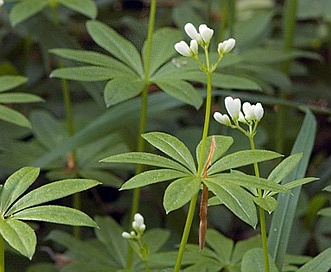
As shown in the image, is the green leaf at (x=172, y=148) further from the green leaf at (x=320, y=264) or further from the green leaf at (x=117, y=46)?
the green leaf at (x=117, y=46)

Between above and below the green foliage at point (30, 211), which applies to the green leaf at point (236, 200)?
above

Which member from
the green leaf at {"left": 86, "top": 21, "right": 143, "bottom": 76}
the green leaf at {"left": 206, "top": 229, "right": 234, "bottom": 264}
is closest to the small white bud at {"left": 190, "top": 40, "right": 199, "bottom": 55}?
the green leaf at {"left": 86, "top": 21, "right": 143, "bottom": 76}

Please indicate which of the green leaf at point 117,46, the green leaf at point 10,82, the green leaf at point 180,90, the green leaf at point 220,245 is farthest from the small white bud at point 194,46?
the green leaf at point 10,82

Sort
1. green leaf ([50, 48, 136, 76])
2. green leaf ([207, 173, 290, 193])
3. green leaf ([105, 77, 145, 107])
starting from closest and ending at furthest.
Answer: green leaf ([207, 173, 290, 193]), green leaf ([105, 77, 145, 107]), green leaf ([50, 48, 136, 76])

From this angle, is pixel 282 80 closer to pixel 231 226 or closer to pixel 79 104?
pixel 231 226

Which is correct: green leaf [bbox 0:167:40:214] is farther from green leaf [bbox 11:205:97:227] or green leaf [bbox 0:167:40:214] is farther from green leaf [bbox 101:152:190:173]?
green leaf [bbox 101:152:190:173]

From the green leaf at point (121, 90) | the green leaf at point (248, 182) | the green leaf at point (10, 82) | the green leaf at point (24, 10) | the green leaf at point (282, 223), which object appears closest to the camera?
the green leaf at point (248, 182)
